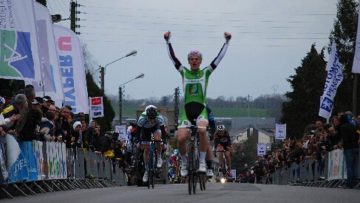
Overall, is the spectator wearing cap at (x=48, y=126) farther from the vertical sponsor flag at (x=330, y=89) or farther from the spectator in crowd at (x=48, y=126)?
the vertical sponsor flag at (x=330, y=89)

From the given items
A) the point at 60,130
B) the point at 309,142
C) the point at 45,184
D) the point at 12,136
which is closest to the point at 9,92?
the point at 309,142

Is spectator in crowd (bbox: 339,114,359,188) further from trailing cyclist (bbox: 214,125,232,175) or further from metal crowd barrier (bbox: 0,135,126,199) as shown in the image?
metal crowd barrier (bbox: 0,135,126,199)

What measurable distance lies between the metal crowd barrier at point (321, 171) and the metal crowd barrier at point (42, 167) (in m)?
7.22

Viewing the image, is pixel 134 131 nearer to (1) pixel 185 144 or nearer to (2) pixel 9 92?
(1) pixel 185 144

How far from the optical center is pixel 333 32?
242ft

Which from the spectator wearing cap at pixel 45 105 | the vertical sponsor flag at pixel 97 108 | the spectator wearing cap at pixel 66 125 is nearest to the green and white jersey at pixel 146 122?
the spectator wearing cap at pixel 45 105

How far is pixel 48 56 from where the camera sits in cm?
2697

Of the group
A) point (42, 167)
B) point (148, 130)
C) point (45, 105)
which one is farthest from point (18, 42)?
point (148, 130)

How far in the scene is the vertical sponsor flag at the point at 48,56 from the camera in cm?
2647

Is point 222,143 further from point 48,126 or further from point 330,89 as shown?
point 48,126

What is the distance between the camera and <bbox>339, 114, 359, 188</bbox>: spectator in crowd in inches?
928

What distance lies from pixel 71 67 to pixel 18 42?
25.6ft

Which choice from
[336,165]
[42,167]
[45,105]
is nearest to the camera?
[42,167]

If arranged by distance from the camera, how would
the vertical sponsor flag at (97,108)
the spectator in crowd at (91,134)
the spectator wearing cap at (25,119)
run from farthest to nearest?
1. the vertical sponsor flag at (97,108)
2. the spectator in crowd at (91,134)
3. the spectator wearing cap at (25,119)
